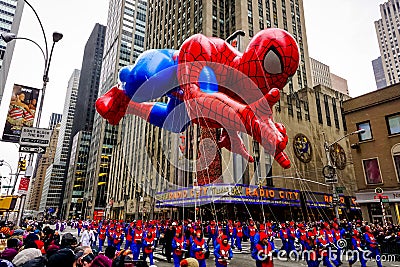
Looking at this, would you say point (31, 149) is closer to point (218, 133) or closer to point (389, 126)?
point (389, 126)

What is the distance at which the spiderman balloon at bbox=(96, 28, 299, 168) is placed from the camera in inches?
364

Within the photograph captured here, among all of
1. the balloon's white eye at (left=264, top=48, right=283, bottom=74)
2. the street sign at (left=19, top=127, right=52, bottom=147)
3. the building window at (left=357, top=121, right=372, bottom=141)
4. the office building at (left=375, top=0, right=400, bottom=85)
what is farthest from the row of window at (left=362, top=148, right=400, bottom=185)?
the office building at (left=375, top=0, right=400, bottom=85)

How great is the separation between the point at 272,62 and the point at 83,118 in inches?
5201

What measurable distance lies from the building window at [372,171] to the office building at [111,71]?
232ft

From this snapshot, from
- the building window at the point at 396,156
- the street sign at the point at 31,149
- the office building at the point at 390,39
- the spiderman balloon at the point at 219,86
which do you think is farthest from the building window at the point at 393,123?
the office building at the point at 390,39

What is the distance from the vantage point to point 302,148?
42.9 metres

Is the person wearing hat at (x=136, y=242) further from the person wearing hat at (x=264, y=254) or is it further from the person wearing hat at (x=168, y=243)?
the person wearing hat at (x=264, y=254)

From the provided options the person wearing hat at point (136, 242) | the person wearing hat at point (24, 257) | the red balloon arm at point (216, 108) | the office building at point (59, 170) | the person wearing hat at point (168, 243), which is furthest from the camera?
the office building at point (59, 170)

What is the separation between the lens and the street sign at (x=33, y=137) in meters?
10.7

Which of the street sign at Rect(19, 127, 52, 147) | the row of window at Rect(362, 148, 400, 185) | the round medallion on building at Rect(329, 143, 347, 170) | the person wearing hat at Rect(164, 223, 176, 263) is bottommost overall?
the person wearing hat at Rect(164, 223, 176, 263)

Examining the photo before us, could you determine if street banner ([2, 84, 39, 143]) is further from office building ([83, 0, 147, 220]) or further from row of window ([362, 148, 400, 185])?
office building ([83, 0, 147, 220])

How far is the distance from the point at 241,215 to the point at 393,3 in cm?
15326

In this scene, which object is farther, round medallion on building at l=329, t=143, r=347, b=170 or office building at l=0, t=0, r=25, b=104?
office building at l=0, t=0, r=25, b=104

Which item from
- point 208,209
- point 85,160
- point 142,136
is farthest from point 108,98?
point 85,160
